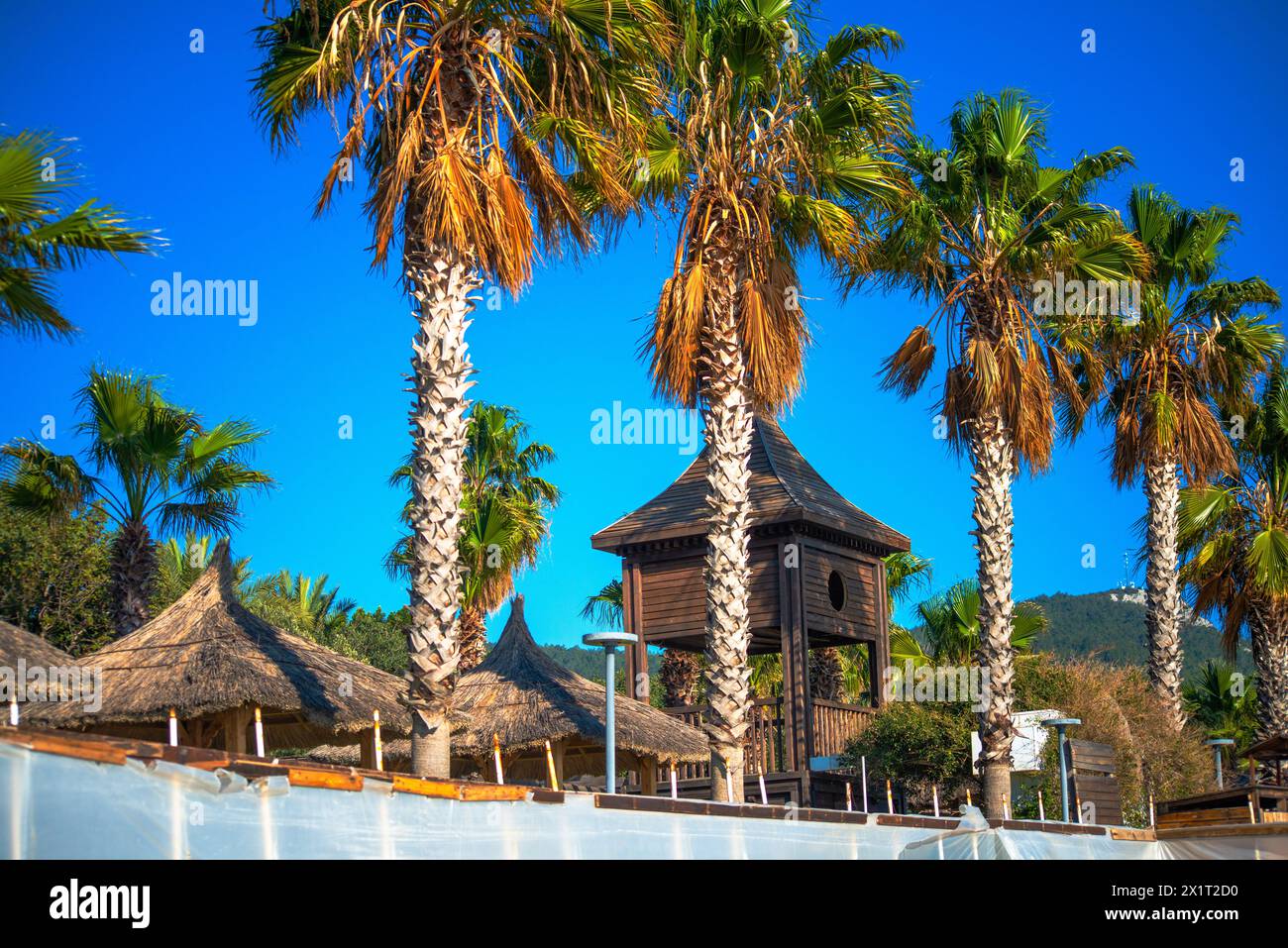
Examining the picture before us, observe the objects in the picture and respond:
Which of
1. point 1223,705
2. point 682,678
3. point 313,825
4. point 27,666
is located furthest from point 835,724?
point 313,825

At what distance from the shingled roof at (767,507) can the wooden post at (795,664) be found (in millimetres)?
739

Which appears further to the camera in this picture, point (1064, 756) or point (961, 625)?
point (961, 625)

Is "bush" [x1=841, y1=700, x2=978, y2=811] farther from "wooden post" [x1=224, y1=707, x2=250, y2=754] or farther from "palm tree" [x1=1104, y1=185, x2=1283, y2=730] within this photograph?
"wooden post" [x1=224, y1=707, x2=250, y2=754]

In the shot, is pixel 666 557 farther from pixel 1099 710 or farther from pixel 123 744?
pixel 123 744

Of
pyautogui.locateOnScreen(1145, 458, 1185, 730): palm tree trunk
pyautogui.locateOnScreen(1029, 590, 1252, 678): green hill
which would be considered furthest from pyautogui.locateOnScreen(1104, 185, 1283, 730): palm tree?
pyautogui.locateOnScreen(1029, 590, 1252, 678): green hill

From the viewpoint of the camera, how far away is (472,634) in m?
35.2

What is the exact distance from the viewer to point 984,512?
2314cm

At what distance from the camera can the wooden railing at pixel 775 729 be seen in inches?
1018

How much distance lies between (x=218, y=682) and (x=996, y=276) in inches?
540

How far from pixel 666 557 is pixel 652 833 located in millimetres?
16984

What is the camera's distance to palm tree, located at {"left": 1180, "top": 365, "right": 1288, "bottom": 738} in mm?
29656

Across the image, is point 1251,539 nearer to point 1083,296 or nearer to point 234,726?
point 1083,296
